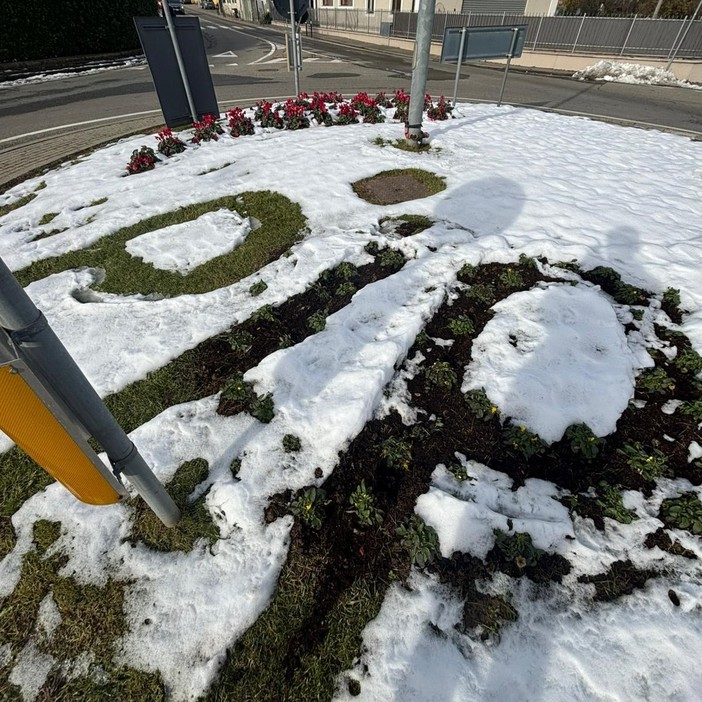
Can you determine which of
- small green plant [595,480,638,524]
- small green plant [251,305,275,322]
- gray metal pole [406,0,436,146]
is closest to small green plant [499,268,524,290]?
small green plant [595,480,638,524]

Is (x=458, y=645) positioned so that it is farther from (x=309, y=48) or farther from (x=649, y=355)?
(x=309, y=48)

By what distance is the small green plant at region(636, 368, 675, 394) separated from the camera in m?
3.34

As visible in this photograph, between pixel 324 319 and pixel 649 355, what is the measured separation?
3.19 metres

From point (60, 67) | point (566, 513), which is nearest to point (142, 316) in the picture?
point (566, 513)

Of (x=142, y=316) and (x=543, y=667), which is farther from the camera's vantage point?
(x=142, y=316)

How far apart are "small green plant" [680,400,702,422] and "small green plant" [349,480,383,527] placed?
2692 mm

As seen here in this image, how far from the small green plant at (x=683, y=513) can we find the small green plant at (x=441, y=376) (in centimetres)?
166

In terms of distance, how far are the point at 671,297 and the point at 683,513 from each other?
2.72m

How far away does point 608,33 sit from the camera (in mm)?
19656

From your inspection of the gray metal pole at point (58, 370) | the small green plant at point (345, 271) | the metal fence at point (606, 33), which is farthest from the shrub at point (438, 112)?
the metal fence at point (606, 33)

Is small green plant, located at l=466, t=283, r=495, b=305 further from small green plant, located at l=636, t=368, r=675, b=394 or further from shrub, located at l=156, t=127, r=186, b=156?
shrub, located at l=156, t=127, r=186, b=156

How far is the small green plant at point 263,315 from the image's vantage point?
4.00m

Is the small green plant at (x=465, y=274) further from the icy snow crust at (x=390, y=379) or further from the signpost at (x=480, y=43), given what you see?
the signpost at (x=480, y=43)

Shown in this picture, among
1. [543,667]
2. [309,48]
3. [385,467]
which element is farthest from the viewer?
[309,48]
